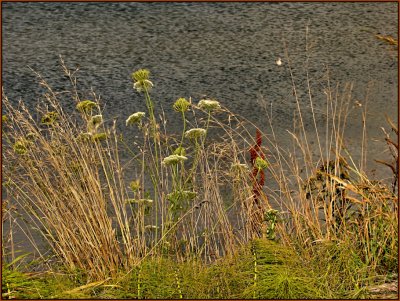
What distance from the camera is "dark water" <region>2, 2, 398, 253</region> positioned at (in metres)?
8.05

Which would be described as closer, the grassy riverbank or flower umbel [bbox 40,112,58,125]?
the grassy riverbank

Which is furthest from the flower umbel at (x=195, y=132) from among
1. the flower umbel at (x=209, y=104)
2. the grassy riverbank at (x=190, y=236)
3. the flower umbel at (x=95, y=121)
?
the flower umbel at (x=95, y=121)

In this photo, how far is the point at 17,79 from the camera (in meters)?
8.45

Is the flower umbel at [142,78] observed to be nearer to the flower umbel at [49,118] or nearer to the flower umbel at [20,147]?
the flower umbel at [49,118]

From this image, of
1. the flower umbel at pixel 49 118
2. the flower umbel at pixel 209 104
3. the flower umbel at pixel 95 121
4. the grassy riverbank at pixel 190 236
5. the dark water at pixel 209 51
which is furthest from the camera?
the dark water at pixel 209 51

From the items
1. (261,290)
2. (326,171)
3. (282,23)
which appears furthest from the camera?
(282,23)

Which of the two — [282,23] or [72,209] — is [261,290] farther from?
[282,23]

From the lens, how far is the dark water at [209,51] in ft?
26.4

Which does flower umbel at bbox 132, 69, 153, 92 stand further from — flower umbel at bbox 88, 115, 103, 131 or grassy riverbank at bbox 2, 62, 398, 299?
flower umbel at bbox 88, 115, 103, 131

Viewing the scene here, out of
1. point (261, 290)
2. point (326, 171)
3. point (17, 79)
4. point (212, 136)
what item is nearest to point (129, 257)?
point (261, 290)

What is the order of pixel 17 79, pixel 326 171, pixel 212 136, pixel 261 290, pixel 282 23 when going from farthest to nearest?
pixel 282 23 < pixel 17 79 < pixel 212 136 < pixel 326 171 < pixel 261 290

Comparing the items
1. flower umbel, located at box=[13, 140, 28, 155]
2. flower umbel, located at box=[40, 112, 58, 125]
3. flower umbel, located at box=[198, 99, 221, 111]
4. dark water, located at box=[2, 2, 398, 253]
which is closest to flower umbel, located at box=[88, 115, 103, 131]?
flower umbel, located at box=[40, 112, 58, 125]

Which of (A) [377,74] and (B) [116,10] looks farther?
(B) [116,10]

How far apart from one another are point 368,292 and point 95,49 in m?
5.64
